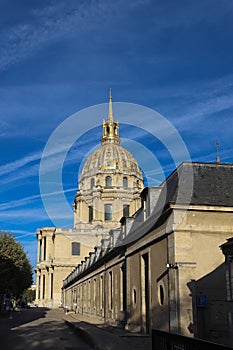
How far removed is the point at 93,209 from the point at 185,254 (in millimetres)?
74970

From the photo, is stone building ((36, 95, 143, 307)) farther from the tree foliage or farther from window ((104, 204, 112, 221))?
the tree foliage

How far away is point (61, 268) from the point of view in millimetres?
89938

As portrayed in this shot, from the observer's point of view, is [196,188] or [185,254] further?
[196,188]

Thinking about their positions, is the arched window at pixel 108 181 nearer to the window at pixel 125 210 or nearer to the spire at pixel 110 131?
the window at pixel 125 210

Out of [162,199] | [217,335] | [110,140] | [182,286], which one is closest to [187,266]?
[182,286]

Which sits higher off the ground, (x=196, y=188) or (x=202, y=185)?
(x=202, y=185)

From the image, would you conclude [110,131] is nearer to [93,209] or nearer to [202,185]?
[93,209]

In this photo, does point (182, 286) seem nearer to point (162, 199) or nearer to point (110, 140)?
point (162, 199)

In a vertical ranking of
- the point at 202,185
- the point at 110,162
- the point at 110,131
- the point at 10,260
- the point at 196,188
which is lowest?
the point at 10,260

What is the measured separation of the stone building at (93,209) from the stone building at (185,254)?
64244 mm

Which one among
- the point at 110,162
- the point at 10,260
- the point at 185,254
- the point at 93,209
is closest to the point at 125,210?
the point at 93,209

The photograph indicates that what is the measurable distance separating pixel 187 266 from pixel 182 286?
2.71 ft

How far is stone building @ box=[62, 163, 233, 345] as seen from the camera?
15984 mm

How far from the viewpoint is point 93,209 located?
3583 inches
